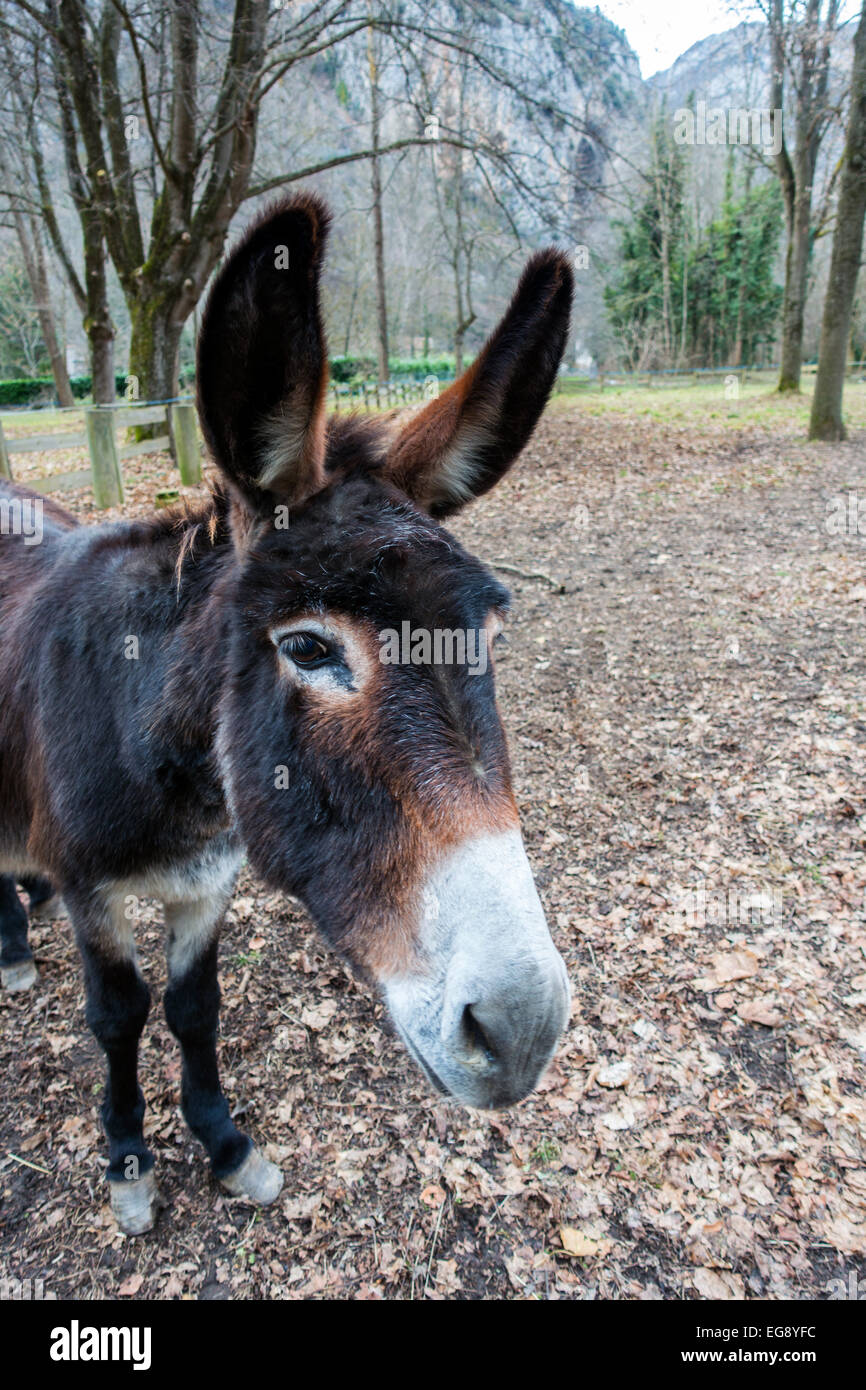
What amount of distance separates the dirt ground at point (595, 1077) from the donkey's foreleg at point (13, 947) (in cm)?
13

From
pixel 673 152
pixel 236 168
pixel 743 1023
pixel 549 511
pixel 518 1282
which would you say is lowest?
pixel 518 1282

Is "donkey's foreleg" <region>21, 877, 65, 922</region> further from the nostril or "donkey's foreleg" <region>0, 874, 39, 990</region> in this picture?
the nostril

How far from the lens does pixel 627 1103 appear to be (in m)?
3.11

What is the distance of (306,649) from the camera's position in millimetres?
1690

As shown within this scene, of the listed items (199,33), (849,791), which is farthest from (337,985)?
(199,33)

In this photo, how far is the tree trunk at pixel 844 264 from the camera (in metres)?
12.6

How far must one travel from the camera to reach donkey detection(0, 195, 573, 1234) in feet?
4.78

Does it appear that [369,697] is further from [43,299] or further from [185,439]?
[43,299]

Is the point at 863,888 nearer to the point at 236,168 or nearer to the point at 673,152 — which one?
the point at 236,168

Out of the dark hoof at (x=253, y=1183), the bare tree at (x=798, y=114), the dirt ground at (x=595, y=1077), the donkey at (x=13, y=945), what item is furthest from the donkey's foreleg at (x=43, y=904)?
the bare tree at (x=798, y=114)

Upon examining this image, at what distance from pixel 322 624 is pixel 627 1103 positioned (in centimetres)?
269

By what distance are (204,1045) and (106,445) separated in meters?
9.26
